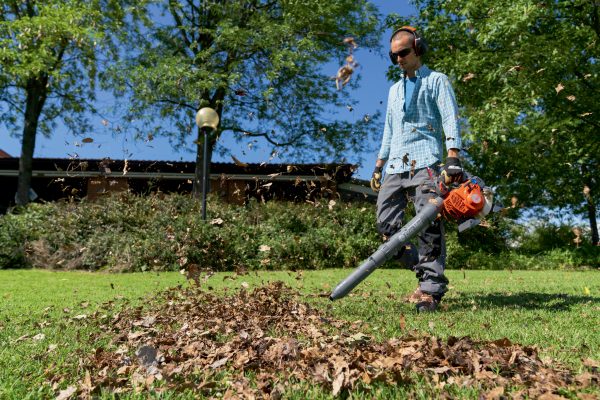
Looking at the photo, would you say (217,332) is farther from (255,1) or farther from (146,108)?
(255,1)

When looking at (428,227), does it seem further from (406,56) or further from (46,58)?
(46,58)

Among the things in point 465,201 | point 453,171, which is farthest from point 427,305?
point 453,171

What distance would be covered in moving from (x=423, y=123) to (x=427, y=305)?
172cm

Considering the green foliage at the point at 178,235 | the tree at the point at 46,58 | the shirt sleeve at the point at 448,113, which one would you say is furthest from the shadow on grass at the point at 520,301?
the tree at the point at 46,58

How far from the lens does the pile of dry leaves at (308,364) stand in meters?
2.38

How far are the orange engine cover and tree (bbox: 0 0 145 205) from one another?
54.5 ft

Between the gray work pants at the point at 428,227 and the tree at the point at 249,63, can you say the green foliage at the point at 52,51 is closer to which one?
the tree at the point at 249,63

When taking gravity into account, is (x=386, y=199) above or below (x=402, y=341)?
above

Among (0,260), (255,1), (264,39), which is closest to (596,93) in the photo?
(264,39)

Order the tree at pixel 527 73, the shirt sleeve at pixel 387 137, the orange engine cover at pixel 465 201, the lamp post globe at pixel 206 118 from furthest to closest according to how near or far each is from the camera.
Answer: the tree at pixel 527 73 < the lamp post globe at pixel 206 118 < the shirt sleeve at pixel 387 137 < the orange engine cover at pixel 465 201

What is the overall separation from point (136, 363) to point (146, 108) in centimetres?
1824

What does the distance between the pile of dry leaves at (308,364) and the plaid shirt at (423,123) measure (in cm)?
204

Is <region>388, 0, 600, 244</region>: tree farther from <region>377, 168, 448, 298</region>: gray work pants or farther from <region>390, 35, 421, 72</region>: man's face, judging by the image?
<region>377, 168, 448, 298</region>: gray work pants

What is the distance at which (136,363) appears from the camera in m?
2.85
